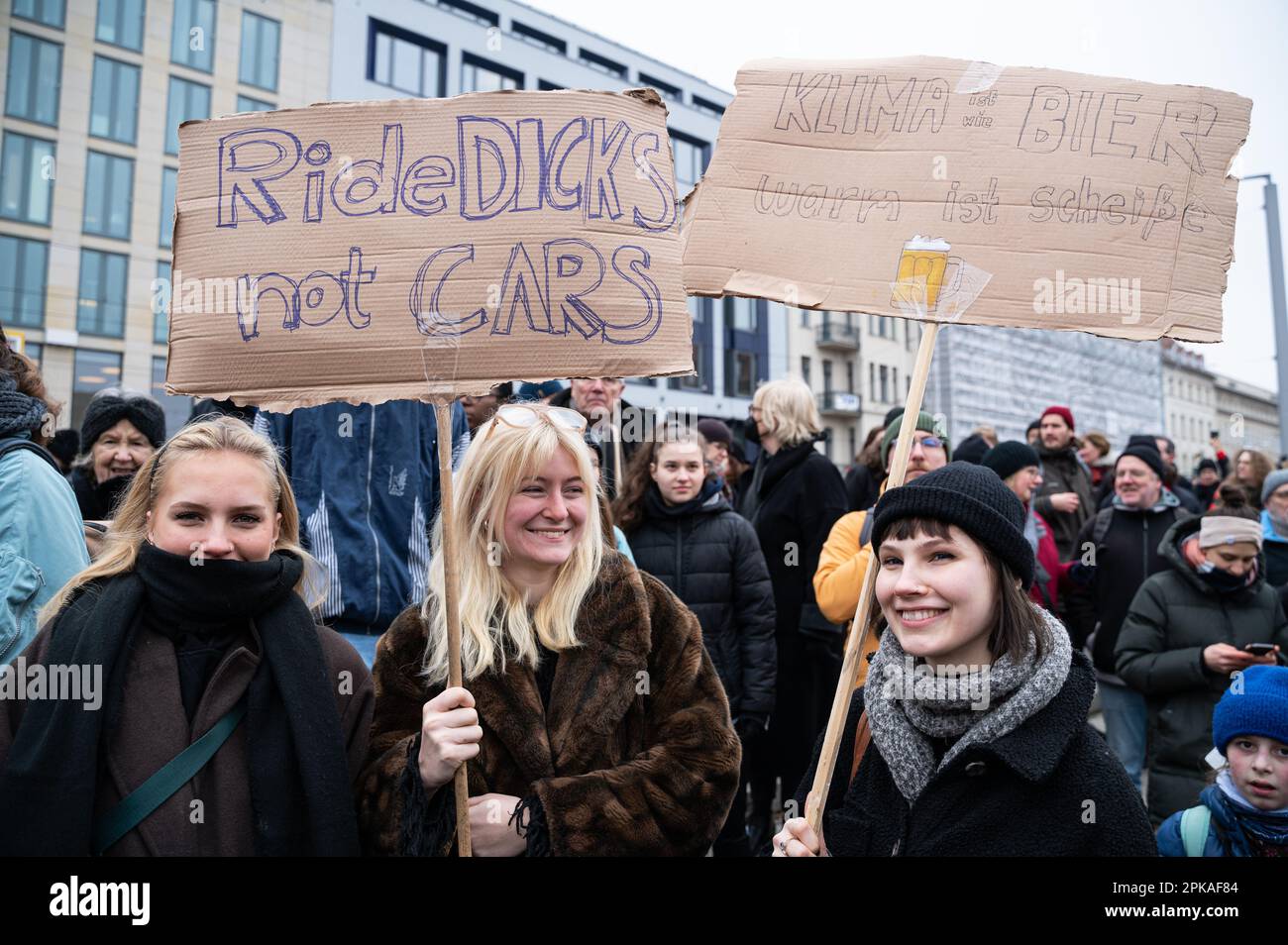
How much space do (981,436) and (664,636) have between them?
599 cm

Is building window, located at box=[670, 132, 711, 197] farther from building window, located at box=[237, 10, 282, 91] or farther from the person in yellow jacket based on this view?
the person in yellow jacket

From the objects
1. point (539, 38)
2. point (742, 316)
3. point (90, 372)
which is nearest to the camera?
point (90, 372)

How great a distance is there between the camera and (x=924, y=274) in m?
2.38

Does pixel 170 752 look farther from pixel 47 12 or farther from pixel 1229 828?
pixel 47 12

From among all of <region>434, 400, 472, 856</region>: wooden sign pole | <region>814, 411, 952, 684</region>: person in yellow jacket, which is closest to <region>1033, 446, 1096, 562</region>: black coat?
<region>814, 411, 952, 684</region>: person in yellow jacket

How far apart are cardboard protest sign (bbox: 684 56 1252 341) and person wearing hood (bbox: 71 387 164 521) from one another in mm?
2781

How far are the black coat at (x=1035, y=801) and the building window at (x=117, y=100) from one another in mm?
31230

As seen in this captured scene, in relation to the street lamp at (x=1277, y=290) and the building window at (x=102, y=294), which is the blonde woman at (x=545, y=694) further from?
the building window at (x=102, y=294)

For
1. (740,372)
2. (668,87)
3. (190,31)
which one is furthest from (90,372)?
(740,372)

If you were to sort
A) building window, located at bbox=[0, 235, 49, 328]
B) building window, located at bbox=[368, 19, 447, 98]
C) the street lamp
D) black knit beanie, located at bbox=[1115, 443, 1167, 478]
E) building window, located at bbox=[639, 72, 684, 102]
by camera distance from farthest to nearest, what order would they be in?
building window, located at bbox=[639, 72, 684, 102], building window, located at bbox=[368, 19, 447, 98], building window, located at bbox=[0, 235, 49, 328], the street lamp, black knit beanie, located at bbox=[1115, 443, 1167, 478]

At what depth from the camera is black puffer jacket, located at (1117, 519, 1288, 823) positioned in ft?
13.7

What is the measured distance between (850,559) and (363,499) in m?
1.96
